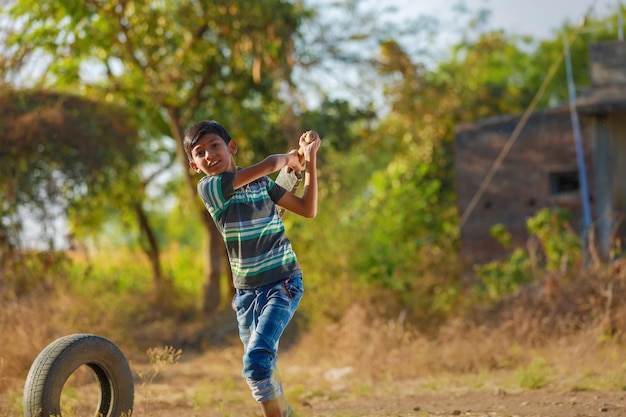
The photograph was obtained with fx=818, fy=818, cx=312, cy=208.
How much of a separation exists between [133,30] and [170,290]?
14.2ft

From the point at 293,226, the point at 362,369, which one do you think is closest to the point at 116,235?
the point at 293,226

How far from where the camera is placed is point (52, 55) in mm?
12906

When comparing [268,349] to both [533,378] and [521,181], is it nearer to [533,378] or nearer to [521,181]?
[533,378]

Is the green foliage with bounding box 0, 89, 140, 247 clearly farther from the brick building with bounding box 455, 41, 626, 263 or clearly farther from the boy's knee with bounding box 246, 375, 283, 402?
the boy's knee with bounding box 246, 375, 283, 402

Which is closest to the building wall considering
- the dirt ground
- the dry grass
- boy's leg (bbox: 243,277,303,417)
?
the dry grass

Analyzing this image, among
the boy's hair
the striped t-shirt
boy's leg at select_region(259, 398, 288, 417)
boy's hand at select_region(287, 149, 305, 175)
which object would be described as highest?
the boy's hair

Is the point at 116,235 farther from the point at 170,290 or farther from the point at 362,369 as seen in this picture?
the point at 362,369

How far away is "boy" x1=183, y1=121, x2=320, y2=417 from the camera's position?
3941 millimetres

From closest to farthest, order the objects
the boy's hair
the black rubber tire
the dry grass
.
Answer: the boy's hair < the black rubber tire < the dry grass

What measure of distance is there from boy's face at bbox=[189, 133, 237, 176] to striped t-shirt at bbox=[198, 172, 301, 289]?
0.06 metres

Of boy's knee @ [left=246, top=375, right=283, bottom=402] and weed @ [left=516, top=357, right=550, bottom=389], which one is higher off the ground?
boy's knee @ [left=246, top=375, right=283, bottom=402]

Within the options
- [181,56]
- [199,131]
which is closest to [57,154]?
[181,56]

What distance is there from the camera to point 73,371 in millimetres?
4535

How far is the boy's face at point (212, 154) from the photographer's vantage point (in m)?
4.02
